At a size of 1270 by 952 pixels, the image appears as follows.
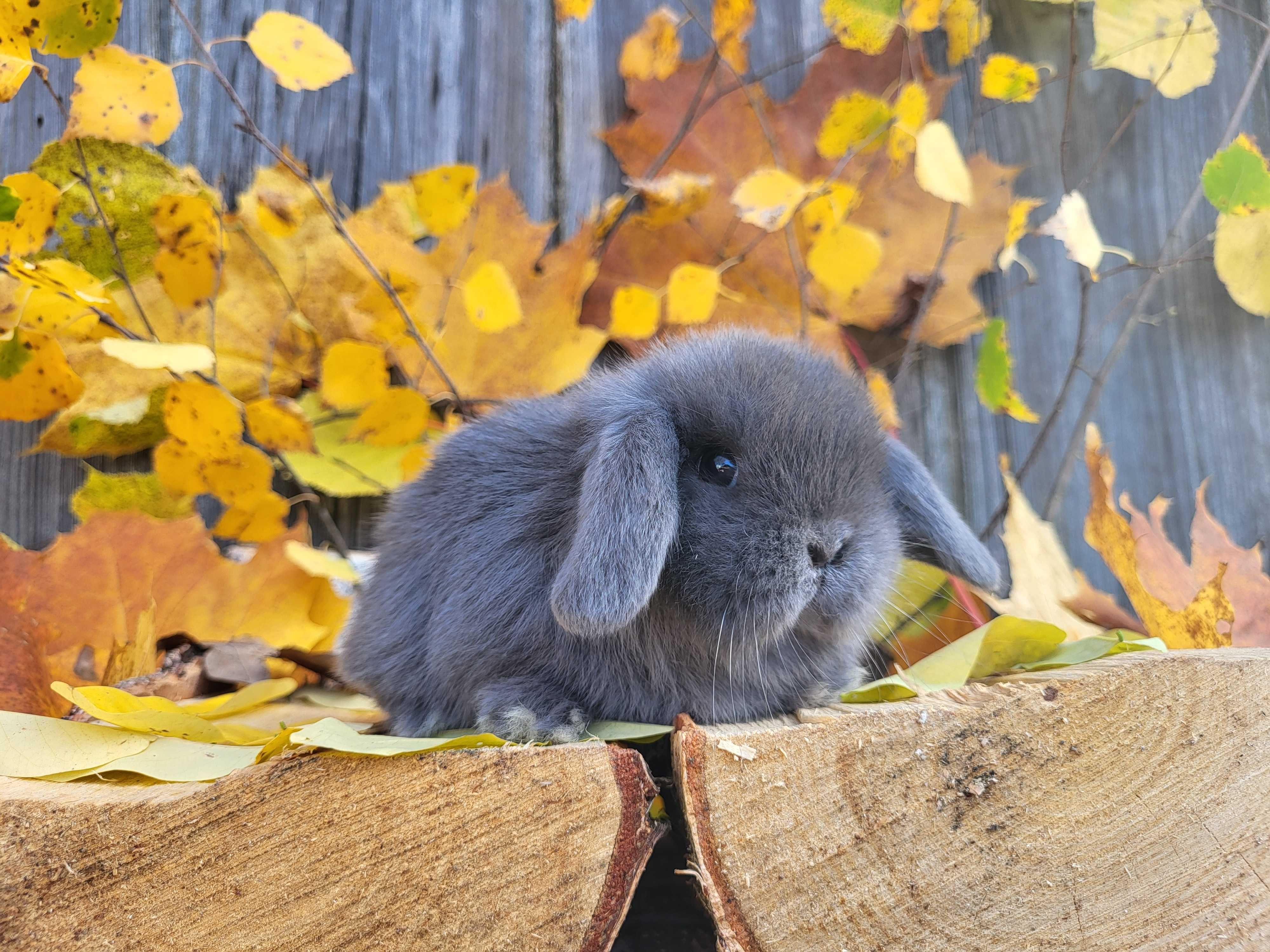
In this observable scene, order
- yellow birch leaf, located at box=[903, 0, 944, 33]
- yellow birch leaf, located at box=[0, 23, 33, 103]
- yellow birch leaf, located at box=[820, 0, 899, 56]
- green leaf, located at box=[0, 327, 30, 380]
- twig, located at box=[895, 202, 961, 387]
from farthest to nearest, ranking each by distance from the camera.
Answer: twig, located at box=[895, 202, 961, 387] → yellow birch leaf, located at box=[903, 0, 944, 33] → yellow birch leaf, located at box=[820, 0, 899, 56] → green leaf, located at box=[0, 327, 30, 380] → yellow birch leaf, located at box=[0, 23, 33, 103]

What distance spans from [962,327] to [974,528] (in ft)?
1.48

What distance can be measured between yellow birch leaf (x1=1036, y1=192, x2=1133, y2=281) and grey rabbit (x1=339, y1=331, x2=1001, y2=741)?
50cm

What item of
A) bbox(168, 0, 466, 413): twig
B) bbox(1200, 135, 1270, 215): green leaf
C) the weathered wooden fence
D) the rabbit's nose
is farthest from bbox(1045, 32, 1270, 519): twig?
bbox(168, 0, 466, 413): twig

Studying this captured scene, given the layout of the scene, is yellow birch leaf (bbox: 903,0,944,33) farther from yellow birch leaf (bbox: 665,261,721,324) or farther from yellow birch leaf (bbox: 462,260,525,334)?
yellow birch leaf (bbox: 462,260,525,334)

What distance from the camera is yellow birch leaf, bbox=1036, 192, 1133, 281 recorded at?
1.50m

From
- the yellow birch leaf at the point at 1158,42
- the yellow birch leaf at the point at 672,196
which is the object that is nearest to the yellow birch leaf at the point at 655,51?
the yellow birch leaf at the point at 672,196

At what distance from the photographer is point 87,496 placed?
5.41 ft

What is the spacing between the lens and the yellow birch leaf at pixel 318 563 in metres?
1.52

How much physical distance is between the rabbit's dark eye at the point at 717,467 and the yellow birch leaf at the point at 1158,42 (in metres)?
1.09

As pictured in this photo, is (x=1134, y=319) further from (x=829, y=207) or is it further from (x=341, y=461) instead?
(x=341, y=461)

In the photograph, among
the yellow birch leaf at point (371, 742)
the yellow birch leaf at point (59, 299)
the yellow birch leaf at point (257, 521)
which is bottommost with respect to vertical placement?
the yellow birch leaf at point (371, 742)

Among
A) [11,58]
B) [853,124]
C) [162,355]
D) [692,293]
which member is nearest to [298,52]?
[11,58]

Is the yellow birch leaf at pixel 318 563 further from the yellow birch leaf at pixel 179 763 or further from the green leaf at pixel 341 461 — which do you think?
the yellow birch leaf at pixel 179 763

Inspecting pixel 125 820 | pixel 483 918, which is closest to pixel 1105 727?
pixel 483 918
